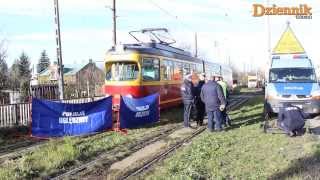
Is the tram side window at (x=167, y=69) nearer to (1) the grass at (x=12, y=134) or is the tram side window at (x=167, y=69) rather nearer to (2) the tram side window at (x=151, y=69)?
(2) the tram side window at (x=151, y=69)

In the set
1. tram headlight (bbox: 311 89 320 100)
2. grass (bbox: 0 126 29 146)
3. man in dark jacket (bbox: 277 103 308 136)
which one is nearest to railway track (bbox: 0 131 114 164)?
grass (bbox: 0 126 29 146)

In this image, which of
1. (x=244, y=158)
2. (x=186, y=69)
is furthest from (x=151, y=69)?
(x=244, y=158)

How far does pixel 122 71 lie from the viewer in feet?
71.3

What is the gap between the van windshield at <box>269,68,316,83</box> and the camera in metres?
21.0

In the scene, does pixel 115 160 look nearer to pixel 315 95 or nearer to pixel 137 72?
pixel 137 72

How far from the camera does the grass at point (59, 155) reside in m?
10.3

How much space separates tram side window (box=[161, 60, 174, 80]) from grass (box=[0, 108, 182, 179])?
746 centimetres

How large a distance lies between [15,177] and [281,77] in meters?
13.8

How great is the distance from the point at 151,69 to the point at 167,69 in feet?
7.40

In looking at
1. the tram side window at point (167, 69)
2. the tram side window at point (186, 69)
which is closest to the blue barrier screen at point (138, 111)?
the tram side window at point (167, 69)

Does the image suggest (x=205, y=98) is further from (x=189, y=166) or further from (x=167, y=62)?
(x=167, y=62)

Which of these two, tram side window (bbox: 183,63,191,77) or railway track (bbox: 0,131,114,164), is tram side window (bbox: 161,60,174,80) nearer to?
tram side window (bbox: 183,63,191,77)

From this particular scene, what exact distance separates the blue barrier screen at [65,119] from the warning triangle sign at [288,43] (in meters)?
7.50

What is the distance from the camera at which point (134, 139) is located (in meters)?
15.2
